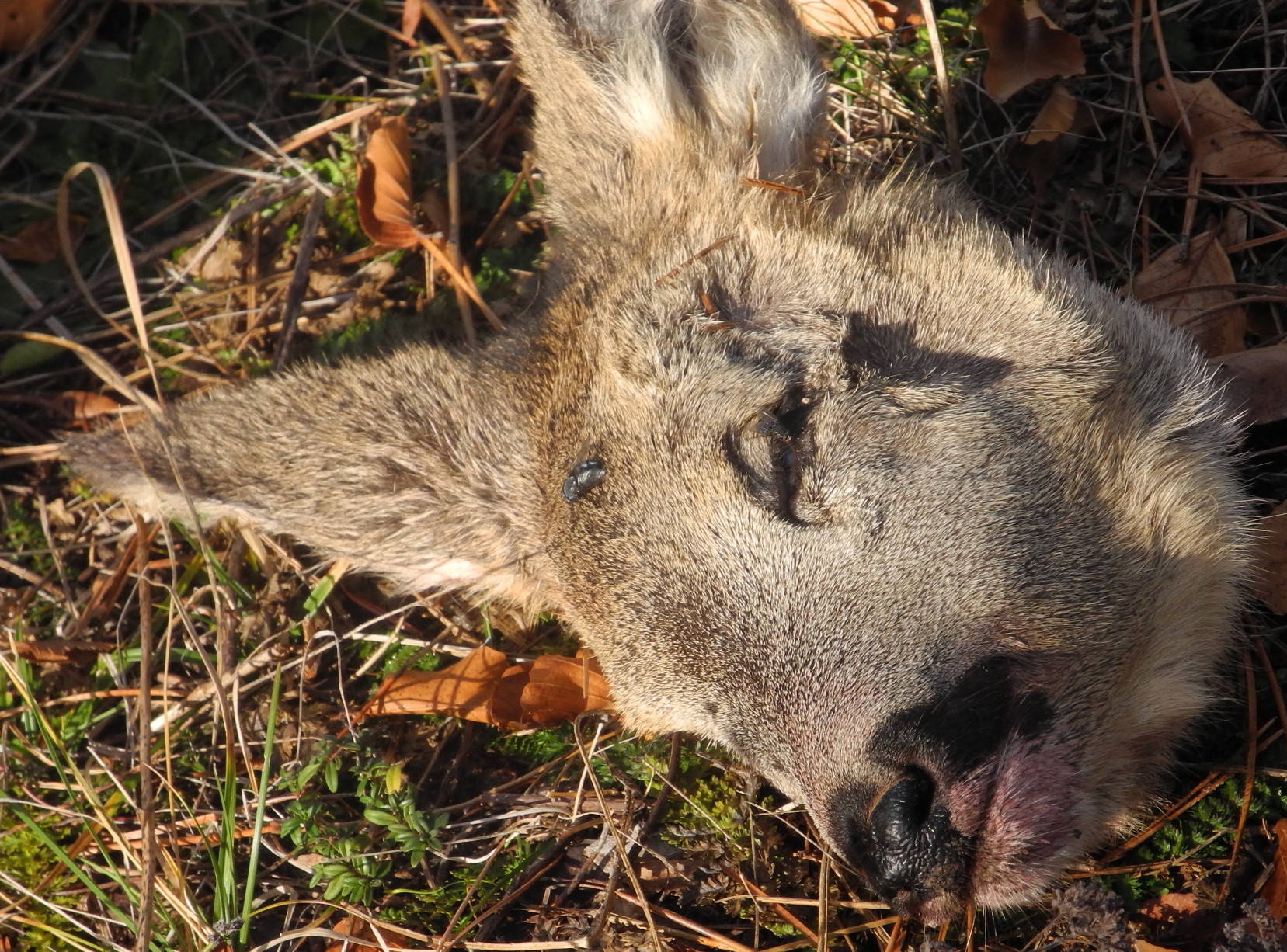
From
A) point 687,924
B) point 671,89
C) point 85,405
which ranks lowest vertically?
point 687,924

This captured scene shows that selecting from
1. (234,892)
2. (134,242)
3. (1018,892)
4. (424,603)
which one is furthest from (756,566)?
(134,242)

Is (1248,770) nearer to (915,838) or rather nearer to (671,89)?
(915,838)

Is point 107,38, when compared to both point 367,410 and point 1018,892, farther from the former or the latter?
point 1018,892

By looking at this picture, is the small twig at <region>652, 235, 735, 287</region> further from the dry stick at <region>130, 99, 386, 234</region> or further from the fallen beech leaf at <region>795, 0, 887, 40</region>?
the dry stick at <region>130, 99, 386, 234</region>

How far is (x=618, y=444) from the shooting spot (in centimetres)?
309

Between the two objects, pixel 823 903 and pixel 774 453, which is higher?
pixel 774 453

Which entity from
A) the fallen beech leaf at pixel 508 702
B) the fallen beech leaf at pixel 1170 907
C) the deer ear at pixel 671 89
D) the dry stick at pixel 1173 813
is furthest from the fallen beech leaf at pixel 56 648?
the fallen beech leaf at pixel 1170 907

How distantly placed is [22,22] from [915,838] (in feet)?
17.6

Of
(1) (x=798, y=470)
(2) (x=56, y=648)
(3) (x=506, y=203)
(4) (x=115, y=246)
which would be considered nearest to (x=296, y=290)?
(4) (x=115, y=246)

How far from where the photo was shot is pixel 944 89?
403 cm

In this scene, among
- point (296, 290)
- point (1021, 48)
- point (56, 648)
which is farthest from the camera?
point (296, 290)

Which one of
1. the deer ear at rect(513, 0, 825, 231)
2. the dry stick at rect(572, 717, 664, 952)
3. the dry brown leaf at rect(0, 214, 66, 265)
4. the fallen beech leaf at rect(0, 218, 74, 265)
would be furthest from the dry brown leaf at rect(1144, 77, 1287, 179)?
the dry brown leaf at rect(0, 214, 66, 265)

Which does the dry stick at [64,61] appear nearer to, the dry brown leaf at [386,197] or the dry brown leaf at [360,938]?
the dry brown leaf at [386,197]

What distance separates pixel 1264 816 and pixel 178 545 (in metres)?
3.96
